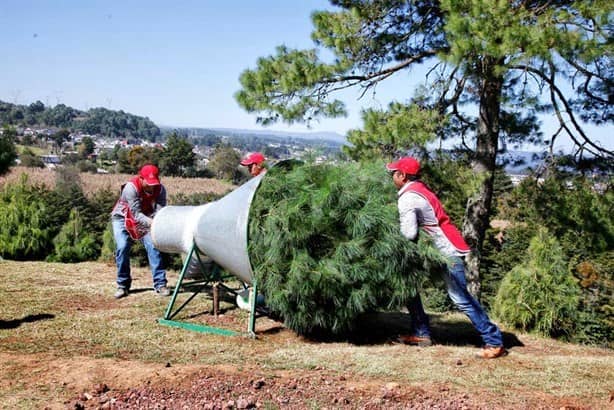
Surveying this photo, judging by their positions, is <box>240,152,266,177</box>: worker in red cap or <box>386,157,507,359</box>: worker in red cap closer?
<box>386,157,507,359</box>: worker in red cap

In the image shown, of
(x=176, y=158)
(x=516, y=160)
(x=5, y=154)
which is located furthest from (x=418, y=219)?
(x=176, y=158)

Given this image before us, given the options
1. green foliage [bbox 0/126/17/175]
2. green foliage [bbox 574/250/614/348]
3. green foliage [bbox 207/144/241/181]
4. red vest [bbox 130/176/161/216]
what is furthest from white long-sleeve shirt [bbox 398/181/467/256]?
green foliage [bbox 207/144/241/181]

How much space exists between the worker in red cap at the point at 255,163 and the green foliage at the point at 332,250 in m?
1.24

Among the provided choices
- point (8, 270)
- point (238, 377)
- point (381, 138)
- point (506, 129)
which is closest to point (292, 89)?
point (381, 138)

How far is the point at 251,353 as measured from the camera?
213 inches

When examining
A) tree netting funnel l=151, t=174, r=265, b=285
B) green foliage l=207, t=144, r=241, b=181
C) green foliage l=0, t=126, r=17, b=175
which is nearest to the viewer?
tree netting funnel l=151, t=174, r=265, b=285

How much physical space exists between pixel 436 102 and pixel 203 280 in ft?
16.9

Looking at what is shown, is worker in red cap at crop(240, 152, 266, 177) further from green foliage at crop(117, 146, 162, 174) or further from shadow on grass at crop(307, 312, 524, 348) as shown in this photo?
green foliage at crop(117, 146, 162, 174)

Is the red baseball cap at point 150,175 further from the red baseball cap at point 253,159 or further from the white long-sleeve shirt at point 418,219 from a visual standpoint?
the white long-sleeve shirt at point 418,219

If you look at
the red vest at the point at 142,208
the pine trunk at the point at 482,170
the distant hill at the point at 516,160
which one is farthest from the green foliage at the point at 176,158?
the red vest at the point at 142,208

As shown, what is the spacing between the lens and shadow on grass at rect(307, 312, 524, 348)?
236 inches

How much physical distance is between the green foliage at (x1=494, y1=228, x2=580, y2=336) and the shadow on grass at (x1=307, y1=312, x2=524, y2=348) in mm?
401

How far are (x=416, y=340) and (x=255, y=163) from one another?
2631 mm

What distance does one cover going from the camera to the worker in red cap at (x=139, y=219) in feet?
23.9
